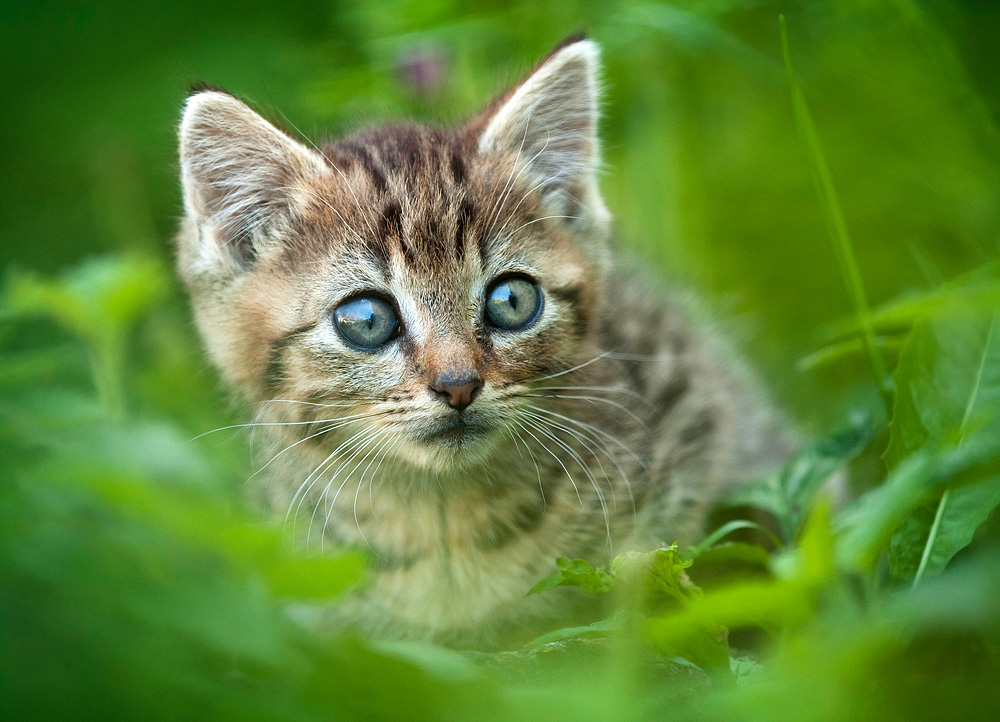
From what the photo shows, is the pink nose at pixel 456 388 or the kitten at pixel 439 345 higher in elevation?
the kitten at pixel 439 345

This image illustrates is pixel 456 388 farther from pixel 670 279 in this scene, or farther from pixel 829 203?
pixel 670 279

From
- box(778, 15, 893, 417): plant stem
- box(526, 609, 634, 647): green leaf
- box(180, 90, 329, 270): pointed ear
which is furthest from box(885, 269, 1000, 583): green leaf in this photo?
box(180, 90, 329, 270): pointed ear

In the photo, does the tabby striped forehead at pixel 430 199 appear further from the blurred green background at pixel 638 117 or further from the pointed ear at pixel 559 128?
the blurred green background at pixel 638 117

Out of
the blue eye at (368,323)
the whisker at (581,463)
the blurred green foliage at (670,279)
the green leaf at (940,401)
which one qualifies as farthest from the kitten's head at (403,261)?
the green leaf at (940,401)

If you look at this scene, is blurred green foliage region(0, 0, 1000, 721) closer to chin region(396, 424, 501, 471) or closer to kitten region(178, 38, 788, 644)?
kitten region(178, 38, 788, 644)

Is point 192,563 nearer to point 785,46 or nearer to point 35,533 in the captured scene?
point 35,533

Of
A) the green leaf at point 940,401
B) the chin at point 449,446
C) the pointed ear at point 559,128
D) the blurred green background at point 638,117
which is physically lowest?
the green leaf at point 940,401
